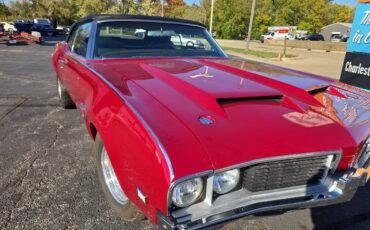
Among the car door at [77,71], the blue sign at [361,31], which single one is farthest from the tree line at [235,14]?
the car door at [77,71]

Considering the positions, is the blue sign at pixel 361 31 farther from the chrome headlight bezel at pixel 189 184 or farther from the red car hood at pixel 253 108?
the chrome headlight bezel at pixel 189 184

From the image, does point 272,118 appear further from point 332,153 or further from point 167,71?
point 167,71

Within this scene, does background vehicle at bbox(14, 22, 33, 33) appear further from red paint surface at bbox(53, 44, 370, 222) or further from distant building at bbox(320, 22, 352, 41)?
distant building at bbox(320, 22, 352, 41)

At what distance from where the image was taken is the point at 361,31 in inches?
201

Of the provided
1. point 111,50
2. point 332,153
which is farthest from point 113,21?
point 332,153

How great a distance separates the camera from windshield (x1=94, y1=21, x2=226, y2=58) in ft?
8.91

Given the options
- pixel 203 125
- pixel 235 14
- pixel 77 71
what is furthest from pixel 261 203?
pixel 235 14

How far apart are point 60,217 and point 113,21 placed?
204 centimetres

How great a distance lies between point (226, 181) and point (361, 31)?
545 cm

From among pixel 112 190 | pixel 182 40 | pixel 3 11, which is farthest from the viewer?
pixel 3 11

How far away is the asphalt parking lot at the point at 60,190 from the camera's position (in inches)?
76.4

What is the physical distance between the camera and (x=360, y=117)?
1.71m

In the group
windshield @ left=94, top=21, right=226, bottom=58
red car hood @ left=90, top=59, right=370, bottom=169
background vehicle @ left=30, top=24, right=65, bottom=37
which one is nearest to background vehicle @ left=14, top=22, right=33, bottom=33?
background vehicle @ left=30, top=24, right=65, bottom=37

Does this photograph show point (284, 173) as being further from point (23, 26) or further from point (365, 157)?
point (23, 26)
